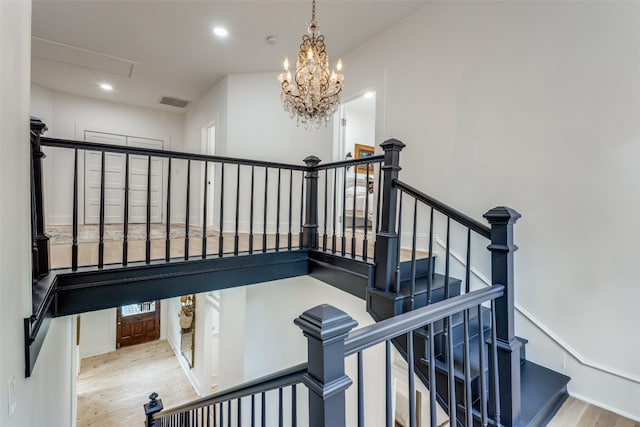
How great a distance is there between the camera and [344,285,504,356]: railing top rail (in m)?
0.89

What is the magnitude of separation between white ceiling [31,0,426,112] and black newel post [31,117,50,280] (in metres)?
2.42

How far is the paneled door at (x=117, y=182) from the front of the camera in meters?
6.34

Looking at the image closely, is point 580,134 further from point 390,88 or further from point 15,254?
point 15,254

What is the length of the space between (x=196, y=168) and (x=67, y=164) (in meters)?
2.37

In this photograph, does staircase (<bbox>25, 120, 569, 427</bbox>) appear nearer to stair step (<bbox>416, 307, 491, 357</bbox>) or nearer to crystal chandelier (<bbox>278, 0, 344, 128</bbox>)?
stair step (<bbox>416, 307, 491, 357</bbox>)

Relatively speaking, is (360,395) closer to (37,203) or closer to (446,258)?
(446,258)

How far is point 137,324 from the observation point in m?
8.22

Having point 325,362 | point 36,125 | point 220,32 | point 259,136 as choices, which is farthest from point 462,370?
point 220,32

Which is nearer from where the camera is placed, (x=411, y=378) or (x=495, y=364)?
(x=411, y=378)

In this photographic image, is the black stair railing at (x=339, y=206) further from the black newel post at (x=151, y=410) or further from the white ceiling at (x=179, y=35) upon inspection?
the black newel post at (x=151, y=410)

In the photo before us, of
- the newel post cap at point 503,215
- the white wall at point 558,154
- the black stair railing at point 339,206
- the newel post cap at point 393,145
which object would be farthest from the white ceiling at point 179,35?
the newel post cap at point 503,215

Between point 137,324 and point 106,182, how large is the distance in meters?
4.10

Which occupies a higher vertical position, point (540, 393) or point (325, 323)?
point (325, 323)

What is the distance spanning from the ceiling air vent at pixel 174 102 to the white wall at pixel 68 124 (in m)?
0.72
